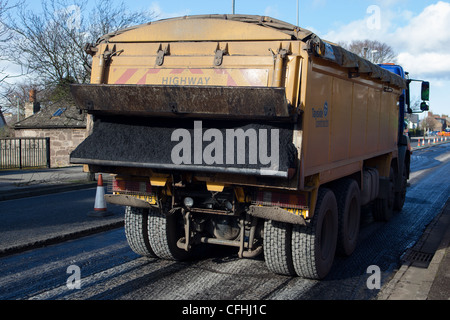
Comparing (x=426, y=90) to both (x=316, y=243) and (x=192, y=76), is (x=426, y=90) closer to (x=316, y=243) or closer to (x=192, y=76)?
(x=316, y=243)

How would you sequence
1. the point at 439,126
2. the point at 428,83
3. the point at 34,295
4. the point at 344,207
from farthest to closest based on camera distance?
the point at 439,126 → the point at 428,83 → the point at 344,207 → the point at 34,295

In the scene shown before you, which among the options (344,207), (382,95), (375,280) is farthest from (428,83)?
(375,280)

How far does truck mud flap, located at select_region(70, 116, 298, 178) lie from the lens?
15.3ft

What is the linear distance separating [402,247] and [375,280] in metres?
2.04

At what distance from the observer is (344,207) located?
21.0 ft

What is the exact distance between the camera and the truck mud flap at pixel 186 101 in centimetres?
460

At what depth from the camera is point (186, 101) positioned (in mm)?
4875

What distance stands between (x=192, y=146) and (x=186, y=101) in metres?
0.47

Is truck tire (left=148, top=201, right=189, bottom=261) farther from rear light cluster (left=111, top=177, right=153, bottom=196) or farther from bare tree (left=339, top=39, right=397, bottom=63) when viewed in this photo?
bare tree (left=339, top=39, right=397, bottom=63)

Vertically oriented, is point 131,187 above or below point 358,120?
below
